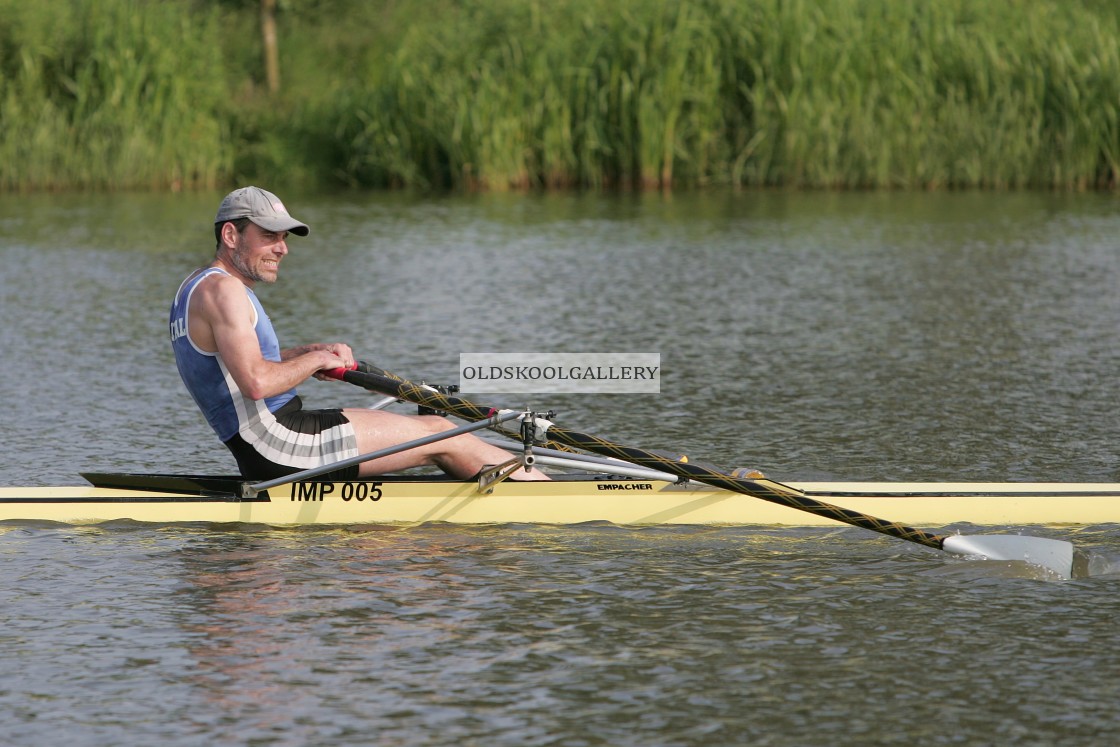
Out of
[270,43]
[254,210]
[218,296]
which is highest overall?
[270,43]

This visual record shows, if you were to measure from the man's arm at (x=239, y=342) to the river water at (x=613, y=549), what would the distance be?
0.70m

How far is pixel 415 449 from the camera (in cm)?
677

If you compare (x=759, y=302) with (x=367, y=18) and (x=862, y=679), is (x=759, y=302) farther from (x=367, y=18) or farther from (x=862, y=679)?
(x=367, y=18)

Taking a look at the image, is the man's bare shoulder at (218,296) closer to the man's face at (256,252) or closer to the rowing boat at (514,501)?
the man's face at (256,252)

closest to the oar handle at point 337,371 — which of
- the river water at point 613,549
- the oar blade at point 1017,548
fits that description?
the river water at point 613,549

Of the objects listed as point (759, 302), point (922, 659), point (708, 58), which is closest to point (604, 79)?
point (708, 58)

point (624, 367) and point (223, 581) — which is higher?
point (624, 367)

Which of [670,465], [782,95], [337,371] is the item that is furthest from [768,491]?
[782,95]

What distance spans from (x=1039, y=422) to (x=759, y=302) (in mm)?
4878

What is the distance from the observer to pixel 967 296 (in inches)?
550

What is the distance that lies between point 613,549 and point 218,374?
1.70 meters

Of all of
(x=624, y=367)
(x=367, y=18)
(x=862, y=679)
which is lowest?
(x=862, y=679)

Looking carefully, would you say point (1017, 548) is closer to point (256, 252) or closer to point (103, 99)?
point (256, 252)

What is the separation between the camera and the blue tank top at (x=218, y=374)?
21.4 ft
